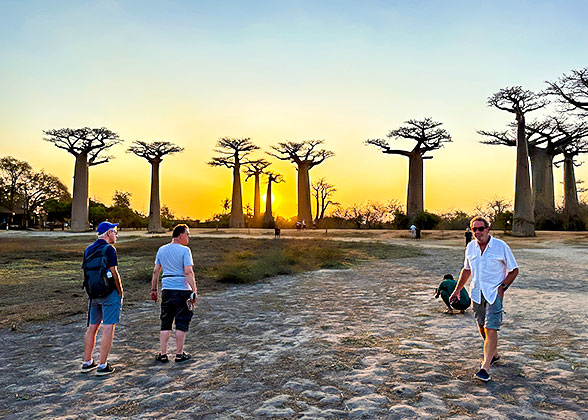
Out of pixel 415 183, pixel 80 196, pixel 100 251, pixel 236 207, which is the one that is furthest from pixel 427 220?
pixel 100 251

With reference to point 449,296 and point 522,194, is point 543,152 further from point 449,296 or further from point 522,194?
point 449,296

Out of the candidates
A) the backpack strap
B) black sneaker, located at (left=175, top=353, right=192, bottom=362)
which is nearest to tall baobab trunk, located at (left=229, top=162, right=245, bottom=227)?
black sneaker, located at (left=175, top=353, right=192, bottom=362)

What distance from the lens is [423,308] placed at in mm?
8031

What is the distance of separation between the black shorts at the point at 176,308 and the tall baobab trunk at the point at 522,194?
31835 mm

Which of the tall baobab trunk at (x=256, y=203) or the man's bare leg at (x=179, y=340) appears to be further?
the tall baobab trunk at (x=256, y=203)

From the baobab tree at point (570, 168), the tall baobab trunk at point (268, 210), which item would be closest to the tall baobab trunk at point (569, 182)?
the baobab tree at point (570, 168)

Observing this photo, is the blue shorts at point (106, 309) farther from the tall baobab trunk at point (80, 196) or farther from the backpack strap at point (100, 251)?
the tall baobab trunk at point (80, 196)

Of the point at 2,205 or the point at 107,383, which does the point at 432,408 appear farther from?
A: the point at 2,205

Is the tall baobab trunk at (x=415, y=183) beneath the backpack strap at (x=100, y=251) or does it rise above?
above

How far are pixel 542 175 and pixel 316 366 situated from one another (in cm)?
4366

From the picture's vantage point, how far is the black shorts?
16.0 ft

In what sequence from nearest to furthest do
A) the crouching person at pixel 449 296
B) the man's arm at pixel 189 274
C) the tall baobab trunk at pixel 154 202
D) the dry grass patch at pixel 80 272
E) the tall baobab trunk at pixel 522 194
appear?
the man's arm at pixel 189 274 < the crouching person at pixel 449 296 < the dry grass patch at pixel 80 272 < the tall baobab trunk at pixel 522 194 < the tall baobab trunk at pixel 154 202

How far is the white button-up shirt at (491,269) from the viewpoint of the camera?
14.0ft

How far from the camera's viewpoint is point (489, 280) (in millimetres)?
4305
